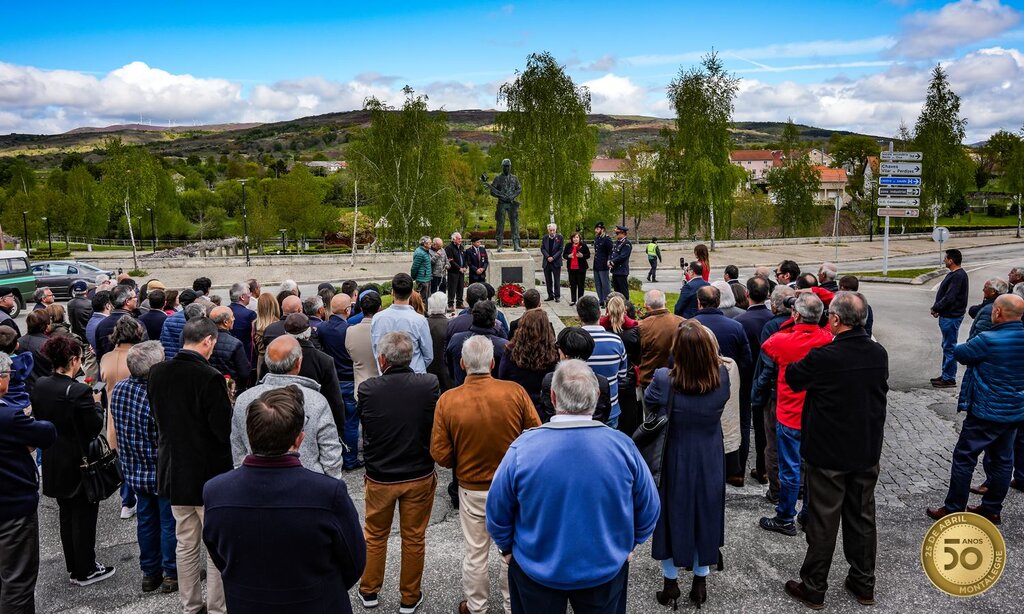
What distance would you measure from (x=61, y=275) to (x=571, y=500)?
31170mm

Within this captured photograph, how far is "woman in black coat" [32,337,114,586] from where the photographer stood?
4445 millimetres

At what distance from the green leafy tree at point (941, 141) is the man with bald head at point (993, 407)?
52.8 m

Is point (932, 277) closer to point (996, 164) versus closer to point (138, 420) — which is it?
point (138, 420)

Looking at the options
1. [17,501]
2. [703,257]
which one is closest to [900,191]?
[703,257]

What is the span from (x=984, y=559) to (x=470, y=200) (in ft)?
257

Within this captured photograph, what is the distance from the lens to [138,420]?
4402mm

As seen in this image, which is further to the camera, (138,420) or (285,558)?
(138,420)

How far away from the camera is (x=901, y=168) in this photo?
2383cm

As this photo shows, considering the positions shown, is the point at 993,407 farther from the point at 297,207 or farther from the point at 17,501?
the point at 297,207

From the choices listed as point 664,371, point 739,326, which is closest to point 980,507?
point 739,326

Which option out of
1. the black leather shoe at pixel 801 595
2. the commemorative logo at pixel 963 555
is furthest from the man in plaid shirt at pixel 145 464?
the commemorative logo at pixel 963 555

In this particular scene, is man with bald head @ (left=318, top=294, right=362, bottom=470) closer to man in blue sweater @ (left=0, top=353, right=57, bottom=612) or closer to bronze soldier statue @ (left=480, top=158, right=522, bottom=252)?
man in blue sweater @ (left=0, top=353, right=57, bottom=612)

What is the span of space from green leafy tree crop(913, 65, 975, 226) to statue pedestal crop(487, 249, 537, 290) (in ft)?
151

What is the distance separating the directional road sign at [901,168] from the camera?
23.8m
